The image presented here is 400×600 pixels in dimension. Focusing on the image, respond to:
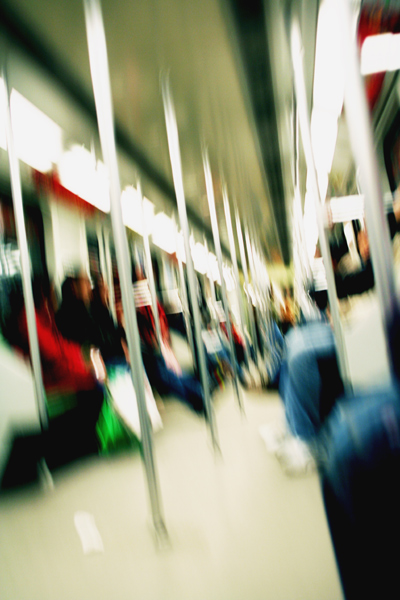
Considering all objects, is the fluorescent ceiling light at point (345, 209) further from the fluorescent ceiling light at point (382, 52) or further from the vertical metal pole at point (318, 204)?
the fluorescent ceiling light at point (382, 52)

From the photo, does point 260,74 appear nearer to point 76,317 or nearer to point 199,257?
point 76,317

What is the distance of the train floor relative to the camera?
2.91 ft

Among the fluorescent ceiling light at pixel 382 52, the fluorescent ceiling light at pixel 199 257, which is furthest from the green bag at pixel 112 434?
the fluorescent ceiling light at pixel 199 257

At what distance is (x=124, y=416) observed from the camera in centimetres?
197

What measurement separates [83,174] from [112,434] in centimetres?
257

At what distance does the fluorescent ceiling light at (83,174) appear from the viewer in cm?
319

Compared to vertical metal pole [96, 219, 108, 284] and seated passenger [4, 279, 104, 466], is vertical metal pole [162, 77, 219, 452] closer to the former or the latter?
seated passenger [4, 279, 104, 466]

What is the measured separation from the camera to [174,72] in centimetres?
216

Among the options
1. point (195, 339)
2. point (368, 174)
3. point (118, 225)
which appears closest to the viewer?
point (368, 174)

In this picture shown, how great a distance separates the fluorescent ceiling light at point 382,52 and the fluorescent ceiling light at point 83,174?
212 centimetres

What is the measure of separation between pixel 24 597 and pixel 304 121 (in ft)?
6.66

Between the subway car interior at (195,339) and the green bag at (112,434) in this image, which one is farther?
the green bag at (112,434)

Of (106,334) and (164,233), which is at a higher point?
(164,233)

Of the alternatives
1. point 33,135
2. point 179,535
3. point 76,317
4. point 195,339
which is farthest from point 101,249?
point 179,535
